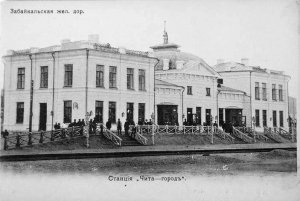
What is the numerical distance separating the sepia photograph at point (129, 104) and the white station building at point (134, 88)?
54 millimetres

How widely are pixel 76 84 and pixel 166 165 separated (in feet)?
14.2

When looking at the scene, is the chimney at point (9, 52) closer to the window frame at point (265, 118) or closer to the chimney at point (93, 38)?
the chimney at point (93, 38)

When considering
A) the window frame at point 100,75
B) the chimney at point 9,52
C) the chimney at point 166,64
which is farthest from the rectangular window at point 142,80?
the chimney at point 9,52

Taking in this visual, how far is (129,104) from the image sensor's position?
19094 millimetres

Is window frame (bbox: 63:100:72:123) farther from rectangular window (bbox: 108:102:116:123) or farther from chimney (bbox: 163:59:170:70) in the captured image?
chimney (bbox: 163:59:170:70)

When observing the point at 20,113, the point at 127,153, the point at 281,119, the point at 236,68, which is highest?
the point at 236,68

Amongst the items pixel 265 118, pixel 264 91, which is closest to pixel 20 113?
pixel 265 118

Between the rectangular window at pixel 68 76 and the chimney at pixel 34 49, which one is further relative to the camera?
the rectangular window at pixel 68 76

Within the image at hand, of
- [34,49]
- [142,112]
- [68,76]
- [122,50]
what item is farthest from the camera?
[142,112]

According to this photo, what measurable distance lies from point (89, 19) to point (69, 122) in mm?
3797

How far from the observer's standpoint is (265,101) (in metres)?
19.9

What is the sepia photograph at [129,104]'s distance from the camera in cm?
1340

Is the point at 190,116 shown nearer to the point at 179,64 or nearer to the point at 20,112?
the point at 179,64

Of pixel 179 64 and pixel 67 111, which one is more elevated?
pixel 179 64
